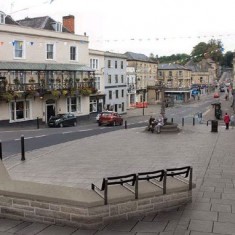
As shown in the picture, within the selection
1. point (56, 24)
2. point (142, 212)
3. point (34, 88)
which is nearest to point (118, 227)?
point (142, 212)

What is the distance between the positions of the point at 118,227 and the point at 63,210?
1.09 meters

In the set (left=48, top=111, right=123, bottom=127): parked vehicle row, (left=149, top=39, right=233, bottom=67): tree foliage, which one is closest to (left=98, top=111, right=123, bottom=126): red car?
(left=48, top=111, right=123, bottom=127): parked vehicle row

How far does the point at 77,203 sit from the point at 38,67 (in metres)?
29.2

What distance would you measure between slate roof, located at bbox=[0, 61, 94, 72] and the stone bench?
24.9 m

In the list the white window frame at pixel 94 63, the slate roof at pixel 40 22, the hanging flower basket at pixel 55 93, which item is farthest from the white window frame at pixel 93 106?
the hanging flower basket at pixel 55 93

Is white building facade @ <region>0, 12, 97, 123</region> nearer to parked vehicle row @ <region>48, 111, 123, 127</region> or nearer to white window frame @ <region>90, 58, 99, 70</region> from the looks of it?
parked vehicle row @ <region>48, 111, 123, 127</region>

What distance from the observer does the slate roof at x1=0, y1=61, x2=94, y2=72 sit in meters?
31.5

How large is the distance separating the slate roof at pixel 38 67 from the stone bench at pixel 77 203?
24886 mm

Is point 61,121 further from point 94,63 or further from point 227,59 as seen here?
point 227,59

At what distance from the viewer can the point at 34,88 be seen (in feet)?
111

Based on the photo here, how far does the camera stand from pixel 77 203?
6820mm

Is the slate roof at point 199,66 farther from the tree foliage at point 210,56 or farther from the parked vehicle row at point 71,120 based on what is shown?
the parked vehicle row at point 71,120

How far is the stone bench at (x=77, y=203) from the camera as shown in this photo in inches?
270

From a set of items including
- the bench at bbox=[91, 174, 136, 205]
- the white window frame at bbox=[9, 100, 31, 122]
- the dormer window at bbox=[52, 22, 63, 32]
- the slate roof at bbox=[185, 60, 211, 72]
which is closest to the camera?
the bench at bbox=[91, 174, 136, 205]
